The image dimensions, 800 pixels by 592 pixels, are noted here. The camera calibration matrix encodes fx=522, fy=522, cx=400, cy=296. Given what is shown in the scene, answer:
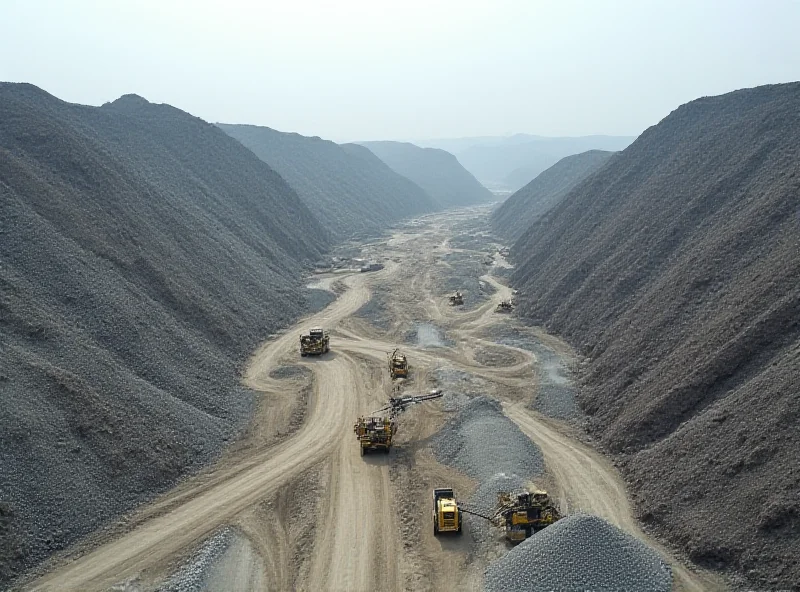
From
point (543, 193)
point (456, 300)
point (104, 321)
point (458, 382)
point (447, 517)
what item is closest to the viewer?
point (447, 517)

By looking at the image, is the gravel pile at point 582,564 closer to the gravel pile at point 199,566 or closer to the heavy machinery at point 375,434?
the heavy machinery at point 375,434

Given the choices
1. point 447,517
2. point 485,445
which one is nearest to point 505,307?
point 485,445

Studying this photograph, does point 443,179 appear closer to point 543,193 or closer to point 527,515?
point 543,193

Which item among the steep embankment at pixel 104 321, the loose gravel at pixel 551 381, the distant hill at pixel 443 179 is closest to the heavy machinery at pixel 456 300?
the loose gravel at pixel 551 381

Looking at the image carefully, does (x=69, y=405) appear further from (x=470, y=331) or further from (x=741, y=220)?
(x=741, y=220)

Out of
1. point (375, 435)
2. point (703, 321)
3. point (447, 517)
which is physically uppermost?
point (703, 321)

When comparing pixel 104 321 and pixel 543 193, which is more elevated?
pixel 543 193
